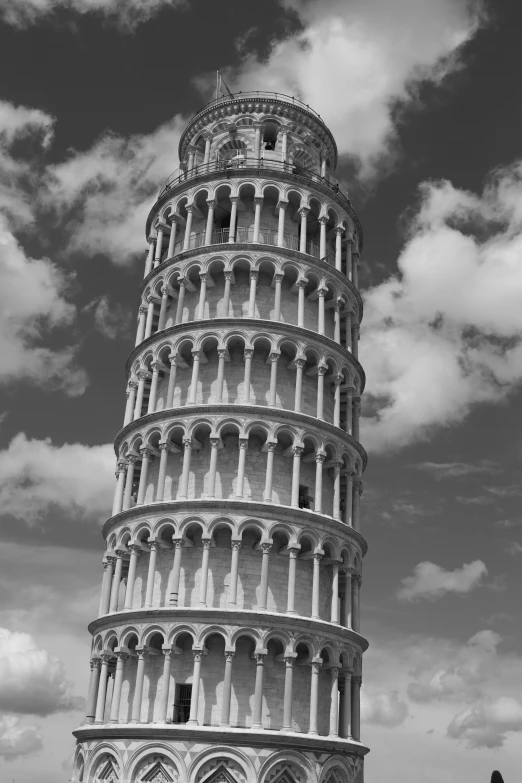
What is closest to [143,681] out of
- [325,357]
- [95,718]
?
[95,718]

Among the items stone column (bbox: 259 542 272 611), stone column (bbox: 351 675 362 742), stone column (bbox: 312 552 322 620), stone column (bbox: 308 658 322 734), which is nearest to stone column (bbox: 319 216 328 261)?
stone column (bbox: 312 552 322 620)

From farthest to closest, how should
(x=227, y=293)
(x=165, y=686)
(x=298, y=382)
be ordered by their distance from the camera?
(x=227, y=293), (x=298, y=382), (x=165, y=686)

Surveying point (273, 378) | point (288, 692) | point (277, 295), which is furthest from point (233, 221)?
point (288, 692)

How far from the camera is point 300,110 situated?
5716cm

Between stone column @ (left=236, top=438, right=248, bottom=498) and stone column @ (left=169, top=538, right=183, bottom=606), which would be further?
stone column @ (left=236, top=438, right=248, bottom=498)

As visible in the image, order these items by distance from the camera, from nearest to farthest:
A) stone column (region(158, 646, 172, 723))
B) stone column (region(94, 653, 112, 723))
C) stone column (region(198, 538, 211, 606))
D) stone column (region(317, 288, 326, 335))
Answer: stone column (region(158, 646, 172, 723)) → stone column (region(198, 538, 211, 606)) → stone column (region(94, 653, 112, 723)) → stone column (region(317, 288, 326, 335))

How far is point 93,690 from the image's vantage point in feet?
140

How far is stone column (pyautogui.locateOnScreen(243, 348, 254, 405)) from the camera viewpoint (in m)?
44.9

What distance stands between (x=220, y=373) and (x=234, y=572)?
10772mm

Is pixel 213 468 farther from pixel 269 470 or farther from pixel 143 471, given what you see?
pixel 143 471

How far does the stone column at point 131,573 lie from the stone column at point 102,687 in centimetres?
272

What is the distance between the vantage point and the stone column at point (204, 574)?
4009 centimetres

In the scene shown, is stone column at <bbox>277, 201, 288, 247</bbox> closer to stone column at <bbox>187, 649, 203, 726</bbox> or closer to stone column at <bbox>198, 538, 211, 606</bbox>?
stone column at <bbox>198, 538, 211, 606</bbox>

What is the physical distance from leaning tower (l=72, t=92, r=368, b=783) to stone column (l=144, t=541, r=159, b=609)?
6cm
